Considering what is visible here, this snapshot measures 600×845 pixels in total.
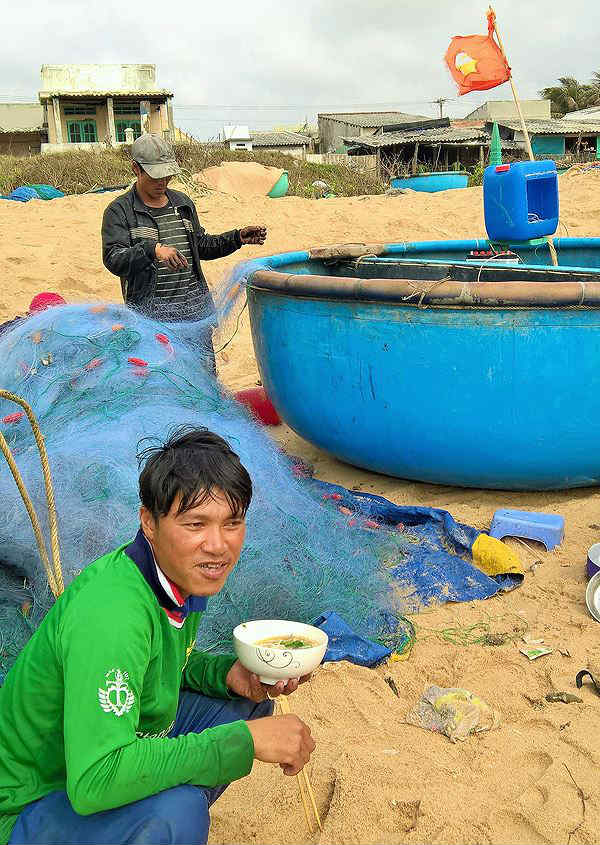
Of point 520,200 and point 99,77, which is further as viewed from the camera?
point 99,77

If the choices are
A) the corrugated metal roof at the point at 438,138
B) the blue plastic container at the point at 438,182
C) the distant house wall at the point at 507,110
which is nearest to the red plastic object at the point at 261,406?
the blue plastic container at the point at 438,182

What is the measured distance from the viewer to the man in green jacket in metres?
1.35

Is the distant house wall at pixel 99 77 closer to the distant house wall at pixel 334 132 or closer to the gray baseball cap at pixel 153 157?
the distant house wall at pixel 334 132

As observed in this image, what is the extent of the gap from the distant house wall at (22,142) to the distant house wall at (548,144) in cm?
2552

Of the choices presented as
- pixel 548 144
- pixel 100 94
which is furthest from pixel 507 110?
pixel 100 94

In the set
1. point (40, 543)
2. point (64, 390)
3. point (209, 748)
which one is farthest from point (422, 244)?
point (209, 748)

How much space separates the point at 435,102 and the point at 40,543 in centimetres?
5811

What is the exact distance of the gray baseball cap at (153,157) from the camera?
13.6ft

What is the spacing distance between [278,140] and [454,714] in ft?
146

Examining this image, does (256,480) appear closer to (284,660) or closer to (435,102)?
(284,660)

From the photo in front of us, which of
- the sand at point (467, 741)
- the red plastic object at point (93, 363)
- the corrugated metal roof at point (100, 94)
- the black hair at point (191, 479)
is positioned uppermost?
the corrugated metal roof at point (100, 94)

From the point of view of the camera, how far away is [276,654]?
1.64m

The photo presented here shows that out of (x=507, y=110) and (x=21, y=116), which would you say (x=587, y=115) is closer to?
(x=507, y=110)

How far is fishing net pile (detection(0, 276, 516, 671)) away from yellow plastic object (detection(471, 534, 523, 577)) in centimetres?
9
